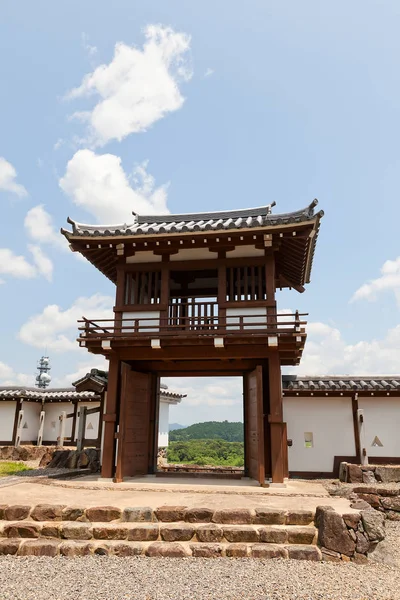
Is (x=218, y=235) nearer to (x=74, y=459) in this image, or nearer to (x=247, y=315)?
(x=247, y=315)

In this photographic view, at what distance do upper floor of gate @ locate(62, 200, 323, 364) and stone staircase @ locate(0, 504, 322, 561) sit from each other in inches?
198

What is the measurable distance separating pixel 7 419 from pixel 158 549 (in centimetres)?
2196

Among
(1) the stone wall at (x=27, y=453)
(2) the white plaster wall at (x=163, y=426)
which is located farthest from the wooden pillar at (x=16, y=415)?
(2) the white plaster wall at (x=163, y=426)

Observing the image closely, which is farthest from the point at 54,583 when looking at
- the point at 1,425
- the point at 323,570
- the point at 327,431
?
the point at 1,425

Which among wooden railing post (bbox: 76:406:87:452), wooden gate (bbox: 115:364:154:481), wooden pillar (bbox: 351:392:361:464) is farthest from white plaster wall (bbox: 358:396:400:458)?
wooden railing post (bbox: 76:406:87:452)

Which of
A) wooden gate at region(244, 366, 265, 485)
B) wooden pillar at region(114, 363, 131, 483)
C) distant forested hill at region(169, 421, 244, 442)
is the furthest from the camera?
distant forested hill at region(169, 421, 244, 442)

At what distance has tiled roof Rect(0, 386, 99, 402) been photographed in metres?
24.6

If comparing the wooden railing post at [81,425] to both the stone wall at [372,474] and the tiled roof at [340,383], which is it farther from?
the stone wall at [372,474]

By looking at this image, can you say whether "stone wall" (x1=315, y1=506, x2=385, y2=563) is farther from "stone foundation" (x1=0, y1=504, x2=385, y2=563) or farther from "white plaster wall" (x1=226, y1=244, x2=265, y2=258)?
"white plaster wall" (x1=226, y1=244, x2=265, y2=258)

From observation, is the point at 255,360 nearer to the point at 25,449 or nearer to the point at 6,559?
the point at 6,559

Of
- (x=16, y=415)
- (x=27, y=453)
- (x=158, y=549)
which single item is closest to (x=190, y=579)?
(x=158, y=549)

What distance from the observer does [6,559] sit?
6.23m

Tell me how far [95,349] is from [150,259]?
3.32 m

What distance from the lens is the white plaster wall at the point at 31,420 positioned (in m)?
25.0
